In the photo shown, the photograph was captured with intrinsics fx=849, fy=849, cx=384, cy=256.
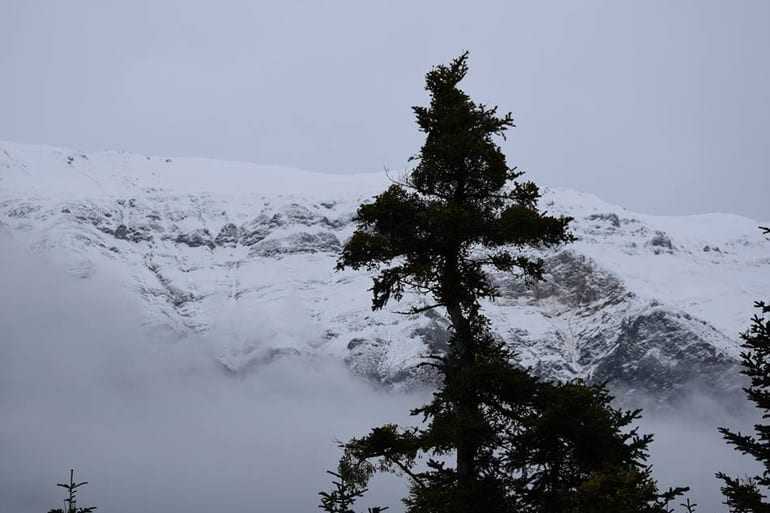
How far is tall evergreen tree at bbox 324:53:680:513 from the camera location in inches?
562

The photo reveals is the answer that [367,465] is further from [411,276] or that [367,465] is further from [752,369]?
[752,369]

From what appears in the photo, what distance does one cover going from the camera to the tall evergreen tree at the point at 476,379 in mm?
14273

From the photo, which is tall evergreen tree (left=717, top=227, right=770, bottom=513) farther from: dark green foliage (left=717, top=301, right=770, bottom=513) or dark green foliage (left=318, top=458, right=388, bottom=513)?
dark green foliage (left=318, top=458, right=388, bottom=513)

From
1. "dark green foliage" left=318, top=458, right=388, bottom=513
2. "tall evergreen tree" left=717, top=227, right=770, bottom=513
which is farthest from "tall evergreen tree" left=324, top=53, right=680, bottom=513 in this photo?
"tall evergreen tree" left=717, top=227, right=770, bottom=513

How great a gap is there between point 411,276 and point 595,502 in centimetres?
574

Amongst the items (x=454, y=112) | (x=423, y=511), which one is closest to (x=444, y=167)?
(x=454, y=112)

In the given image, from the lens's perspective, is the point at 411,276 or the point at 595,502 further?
the point at 411,276

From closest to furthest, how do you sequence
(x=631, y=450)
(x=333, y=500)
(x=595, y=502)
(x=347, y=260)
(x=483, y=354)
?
(x=595, y=502) < (x=631, y=450) < (x=483, y=354) < (x=347, y=260) < (x=333, y=500)

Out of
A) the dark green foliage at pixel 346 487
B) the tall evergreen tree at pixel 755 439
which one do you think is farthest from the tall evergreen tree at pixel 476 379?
the tall evergreen tree at pixel 755 439

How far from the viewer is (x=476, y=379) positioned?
1506 centimetres

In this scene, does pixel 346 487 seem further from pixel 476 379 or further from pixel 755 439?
pixel 755 439

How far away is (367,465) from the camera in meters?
17.4

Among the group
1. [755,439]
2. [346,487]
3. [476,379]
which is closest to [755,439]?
[755,439]

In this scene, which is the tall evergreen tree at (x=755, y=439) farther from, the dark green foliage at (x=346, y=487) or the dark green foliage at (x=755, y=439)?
the dark green foliage at (x=346, y=487)
